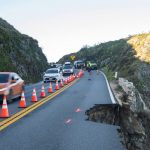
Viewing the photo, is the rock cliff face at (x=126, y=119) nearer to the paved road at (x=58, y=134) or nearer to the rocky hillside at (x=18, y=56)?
the paved road at (x=58, y=134)

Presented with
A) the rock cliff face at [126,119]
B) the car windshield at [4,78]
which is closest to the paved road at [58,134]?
the rock cliff face at [126,119]

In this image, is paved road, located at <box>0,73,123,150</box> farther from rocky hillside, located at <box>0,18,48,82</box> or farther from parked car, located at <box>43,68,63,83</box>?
parked car, located at <box>43,68,63,83</box>

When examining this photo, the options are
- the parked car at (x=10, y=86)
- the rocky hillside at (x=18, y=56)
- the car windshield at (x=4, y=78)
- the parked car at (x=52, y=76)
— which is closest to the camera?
the parked car at (x=10, y=86)

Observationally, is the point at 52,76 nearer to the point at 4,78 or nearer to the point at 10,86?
the point at 4,78

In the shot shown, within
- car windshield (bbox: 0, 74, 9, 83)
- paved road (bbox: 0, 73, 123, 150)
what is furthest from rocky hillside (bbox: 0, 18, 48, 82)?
paved road (bbox: 0, 73, 123, 150)

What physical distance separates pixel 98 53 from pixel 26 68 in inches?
3373

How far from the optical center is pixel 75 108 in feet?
63.8

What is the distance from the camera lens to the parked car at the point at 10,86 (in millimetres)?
22484

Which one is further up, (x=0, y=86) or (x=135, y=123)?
(x=0, y=86)

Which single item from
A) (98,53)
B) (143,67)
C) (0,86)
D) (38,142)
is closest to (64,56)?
(98,53)

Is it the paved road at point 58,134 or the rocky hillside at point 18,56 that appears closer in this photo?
the paved road at point 58,134

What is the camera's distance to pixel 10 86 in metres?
23.2

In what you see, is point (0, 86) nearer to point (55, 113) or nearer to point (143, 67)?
point (55, 113)

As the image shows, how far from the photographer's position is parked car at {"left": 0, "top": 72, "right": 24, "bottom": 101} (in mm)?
22484
